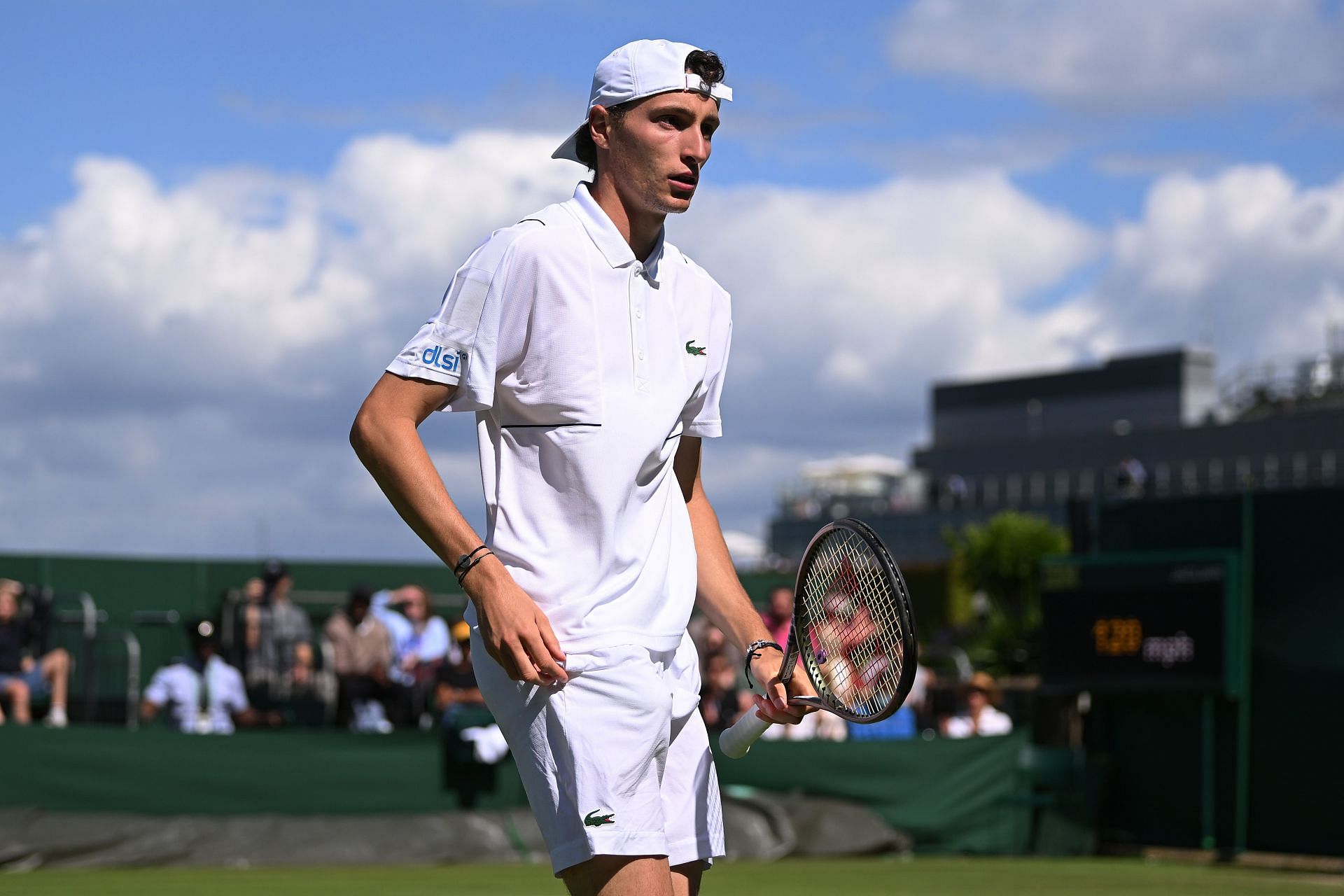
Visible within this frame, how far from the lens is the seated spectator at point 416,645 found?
15.2m

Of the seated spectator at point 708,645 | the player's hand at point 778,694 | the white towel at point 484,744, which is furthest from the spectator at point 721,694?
the player's hand at point 778,694

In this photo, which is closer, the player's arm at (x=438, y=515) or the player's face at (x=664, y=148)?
the player's arm at (x=438, y=515)

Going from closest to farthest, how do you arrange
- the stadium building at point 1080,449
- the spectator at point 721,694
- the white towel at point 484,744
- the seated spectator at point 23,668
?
the seated spectator at point 23,668 → the white towel at point 484,744 → the spectator at point 721,694 → the stadium building at point 1080,449

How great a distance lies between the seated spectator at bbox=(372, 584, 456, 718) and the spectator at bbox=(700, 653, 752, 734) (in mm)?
2109

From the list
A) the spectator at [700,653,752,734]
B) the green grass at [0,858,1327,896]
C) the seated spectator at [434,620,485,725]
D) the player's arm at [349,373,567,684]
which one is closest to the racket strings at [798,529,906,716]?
the player's arm at [349,373,567,684]

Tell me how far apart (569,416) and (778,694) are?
752 millimetres

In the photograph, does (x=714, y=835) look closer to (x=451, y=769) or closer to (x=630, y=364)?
(x=630, y=364)

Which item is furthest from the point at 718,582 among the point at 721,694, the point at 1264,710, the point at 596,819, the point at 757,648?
the point at 721,694

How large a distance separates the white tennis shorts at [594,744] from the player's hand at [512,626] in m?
0.10

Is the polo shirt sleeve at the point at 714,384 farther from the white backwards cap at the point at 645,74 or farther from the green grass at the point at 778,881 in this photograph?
the green grass at the point at 778,881

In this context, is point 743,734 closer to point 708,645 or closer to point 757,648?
point 757,648

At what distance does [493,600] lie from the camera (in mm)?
3213

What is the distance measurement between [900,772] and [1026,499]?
51.7 meters

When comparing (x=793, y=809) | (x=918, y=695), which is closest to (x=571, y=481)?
(x=793, y=809)
